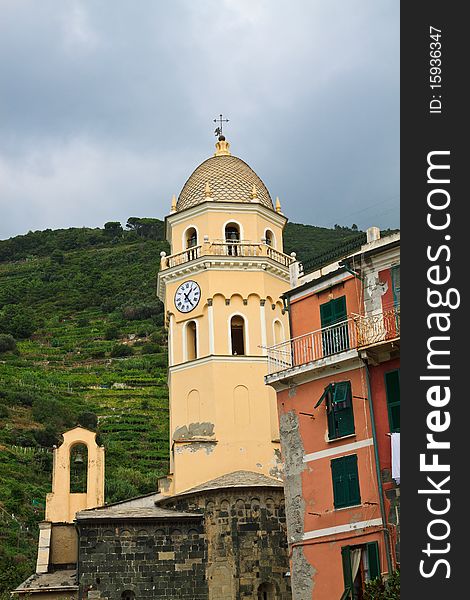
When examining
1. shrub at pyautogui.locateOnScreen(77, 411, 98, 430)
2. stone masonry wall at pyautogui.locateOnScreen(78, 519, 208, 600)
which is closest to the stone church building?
stone masonry wall at pyautogui.locateOnScreen(78, 519, 208, 600)

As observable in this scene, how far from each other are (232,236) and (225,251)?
4.58ft

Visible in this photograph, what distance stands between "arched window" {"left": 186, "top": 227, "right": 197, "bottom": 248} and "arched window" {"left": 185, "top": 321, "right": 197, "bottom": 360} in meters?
3.50

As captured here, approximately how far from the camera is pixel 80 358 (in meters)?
109

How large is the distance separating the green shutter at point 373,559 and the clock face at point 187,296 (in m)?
17.2

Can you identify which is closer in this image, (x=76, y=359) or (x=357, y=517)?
(x=357, y=517)

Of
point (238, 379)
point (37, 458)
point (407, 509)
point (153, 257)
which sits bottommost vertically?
point (407, 509)

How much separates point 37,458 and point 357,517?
59462 mm

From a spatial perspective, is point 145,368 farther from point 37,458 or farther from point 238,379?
point 238,379

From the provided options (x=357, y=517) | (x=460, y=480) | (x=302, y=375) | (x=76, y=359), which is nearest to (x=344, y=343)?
(x=302, y=375)

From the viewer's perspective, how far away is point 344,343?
1039 inches

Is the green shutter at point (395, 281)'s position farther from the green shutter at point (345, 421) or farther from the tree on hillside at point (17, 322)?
the tree on hillside at point (17, 322)

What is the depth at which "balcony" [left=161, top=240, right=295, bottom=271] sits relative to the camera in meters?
39.5

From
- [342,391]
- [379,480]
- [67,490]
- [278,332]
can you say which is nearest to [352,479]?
[379,480]

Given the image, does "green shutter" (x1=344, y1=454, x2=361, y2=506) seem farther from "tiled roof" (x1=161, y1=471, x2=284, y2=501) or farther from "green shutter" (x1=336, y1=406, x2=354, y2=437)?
"tiled roof" (x1=161, y1=471, x2=284, y2=501)
